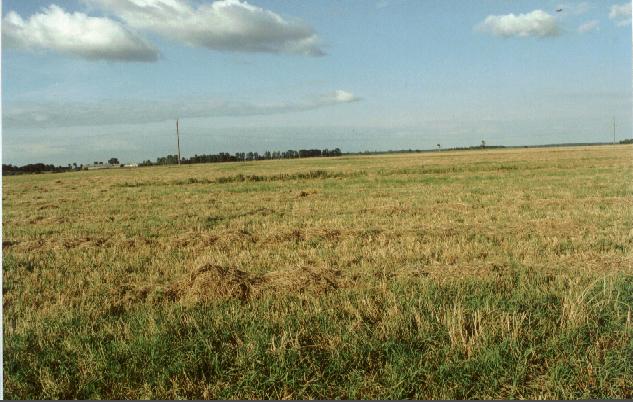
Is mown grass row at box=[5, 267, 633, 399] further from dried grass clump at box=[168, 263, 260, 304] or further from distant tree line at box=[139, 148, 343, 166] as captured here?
distant tree line at box=[139, 148, 343, 166]

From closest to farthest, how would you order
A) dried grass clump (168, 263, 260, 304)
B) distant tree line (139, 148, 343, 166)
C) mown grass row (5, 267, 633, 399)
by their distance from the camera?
mown grass row (5, 267, 633, 399)
dried grass clump (168, 263, 260, 304)
distant tree line (139, 148, 343, 166)

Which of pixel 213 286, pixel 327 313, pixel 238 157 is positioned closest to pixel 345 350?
pixel 327 313

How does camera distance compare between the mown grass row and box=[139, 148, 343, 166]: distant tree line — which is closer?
the mown grass row

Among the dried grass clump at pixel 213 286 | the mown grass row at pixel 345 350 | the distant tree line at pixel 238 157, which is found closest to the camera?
the mown grass row at pixel 345 350

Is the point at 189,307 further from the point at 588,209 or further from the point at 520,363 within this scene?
the point at 588,209

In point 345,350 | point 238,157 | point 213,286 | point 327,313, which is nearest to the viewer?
point 345,350

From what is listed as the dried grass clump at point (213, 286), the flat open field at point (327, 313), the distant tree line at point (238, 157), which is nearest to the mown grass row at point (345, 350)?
the flat open field at point (327, 313)

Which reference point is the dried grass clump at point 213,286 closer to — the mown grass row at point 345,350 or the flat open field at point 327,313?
the flat open field at point 327,313

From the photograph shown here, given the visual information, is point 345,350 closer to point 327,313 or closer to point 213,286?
point 327,313

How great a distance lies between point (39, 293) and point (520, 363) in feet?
21.8

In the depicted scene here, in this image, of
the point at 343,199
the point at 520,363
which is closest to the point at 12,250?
the point at 520,363

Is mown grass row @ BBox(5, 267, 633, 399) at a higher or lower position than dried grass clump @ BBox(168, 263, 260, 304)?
lower

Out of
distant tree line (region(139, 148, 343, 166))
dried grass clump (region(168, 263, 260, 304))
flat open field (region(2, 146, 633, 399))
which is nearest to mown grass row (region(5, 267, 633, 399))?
flat open field (region(2, 146, 633, 399))

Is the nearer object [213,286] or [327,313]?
[327,313]
